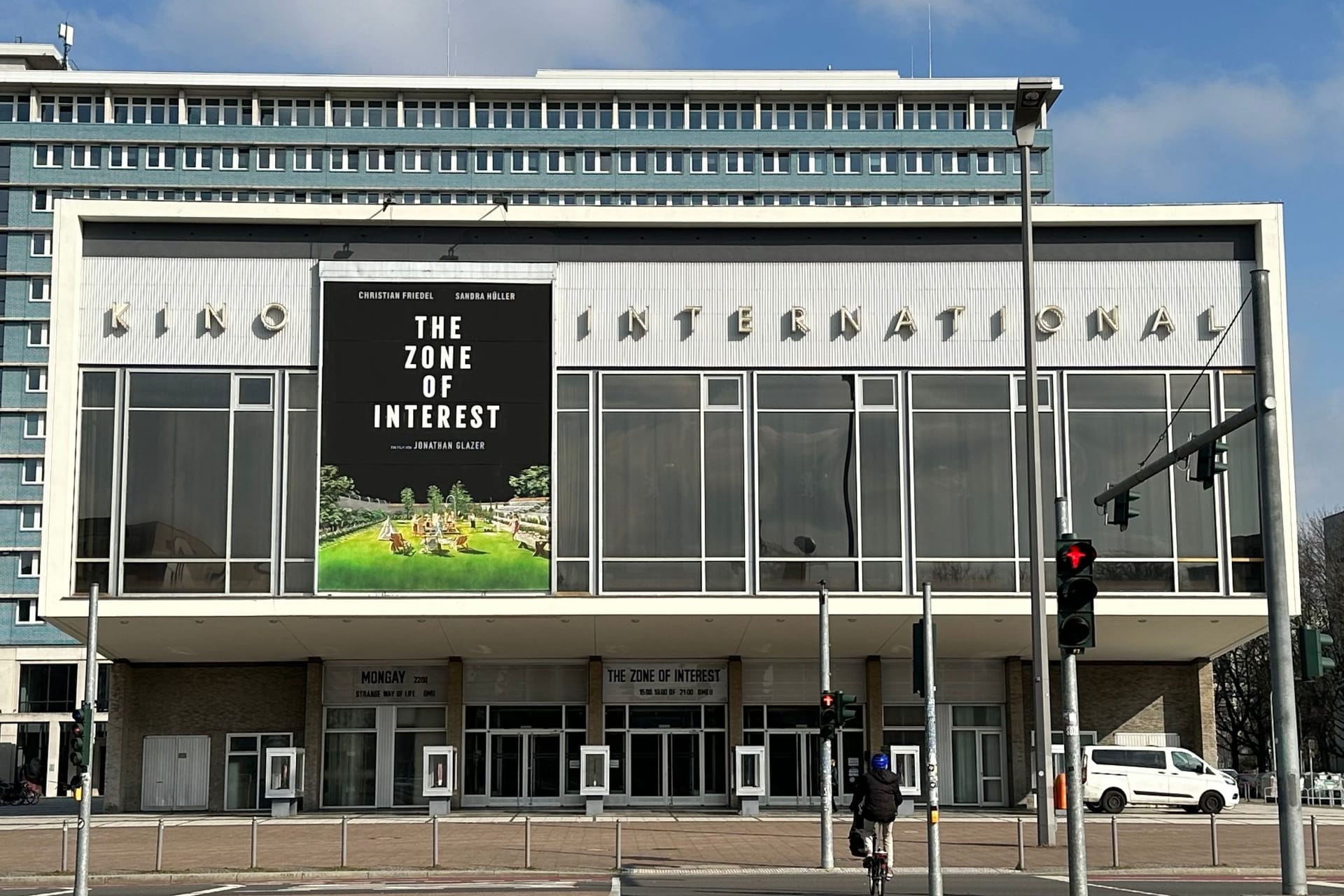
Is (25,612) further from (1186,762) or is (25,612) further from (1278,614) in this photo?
(1278,614)

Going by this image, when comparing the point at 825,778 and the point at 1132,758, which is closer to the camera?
the point at 825,778

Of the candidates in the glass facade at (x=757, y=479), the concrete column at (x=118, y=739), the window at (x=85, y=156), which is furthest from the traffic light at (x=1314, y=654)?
the window at (x=85, y=156)

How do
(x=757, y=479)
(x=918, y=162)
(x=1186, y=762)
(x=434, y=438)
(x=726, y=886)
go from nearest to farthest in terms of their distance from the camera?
(x=726, y=886), (x=434, y=438), (x=757, y=479), (x=1186, y=762), (x=918, y=162)

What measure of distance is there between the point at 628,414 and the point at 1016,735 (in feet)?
46.5

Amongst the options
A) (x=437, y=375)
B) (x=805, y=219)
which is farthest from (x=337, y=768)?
(x=805, y=219)

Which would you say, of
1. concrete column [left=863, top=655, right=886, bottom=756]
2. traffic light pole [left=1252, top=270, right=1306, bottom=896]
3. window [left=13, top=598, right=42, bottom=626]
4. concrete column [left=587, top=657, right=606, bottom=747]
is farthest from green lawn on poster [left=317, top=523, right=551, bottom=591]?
window [left=13, top=598, right=42, bottom=626]

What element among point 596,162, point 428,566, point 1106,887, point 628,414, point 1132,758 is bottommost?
point 1106,887

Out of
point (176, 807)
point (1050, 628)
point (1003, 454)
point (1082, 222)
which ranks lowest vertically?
point (176, 807)

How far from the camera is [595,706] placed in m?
44.8

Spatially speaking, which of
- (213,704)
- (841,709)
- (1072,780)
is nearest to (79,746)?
(841,709)

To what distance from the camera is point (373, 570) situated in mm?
40344

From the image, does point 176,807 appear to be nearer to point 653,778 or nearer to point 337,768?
point 337,768

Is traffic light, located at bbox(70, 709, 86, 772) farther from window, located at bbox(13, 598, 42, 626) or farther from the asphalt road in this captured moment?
window, located at bbox(13, 598, 42, 626)

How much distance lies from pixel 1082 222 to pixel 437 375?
16548 mm
